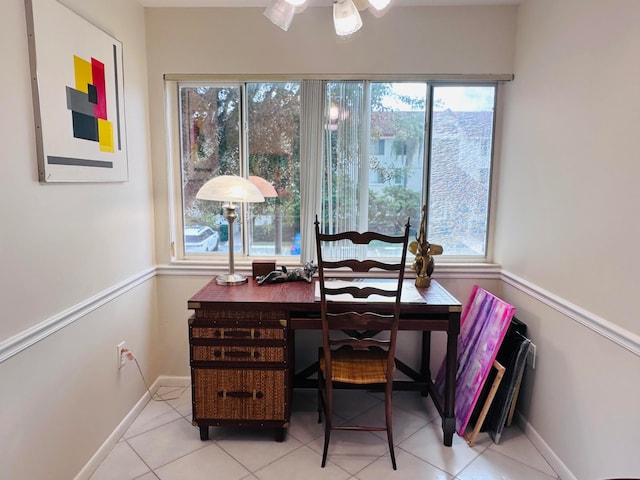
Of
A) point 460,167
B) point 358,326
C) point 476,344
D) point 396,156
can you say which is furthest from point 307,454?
point 460,167

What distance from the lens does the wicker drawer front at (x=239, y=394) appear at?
7.05ft

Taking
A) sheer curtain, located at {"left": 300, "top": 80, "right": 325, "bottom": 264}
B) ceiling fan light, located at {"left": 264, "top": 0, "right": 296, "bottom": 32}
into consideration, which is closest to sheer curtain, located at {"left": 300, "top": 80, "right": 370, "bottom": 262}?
sheer curtain, located at {"left": 300, "top": 80, "right": 325, "bottom": 264}

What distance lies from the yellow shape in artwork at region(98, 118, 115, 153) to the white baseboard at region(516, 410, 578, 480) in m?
2.69

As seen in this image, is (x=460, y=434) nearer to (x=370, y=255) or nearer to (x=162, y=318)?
(x=370, y=255)

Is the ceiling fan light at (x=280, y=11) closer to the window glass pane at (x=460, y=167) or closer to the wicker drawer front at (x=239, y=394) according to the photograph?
the window glass pane at (x=460, y=167)

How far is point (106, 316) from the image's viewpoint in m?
2.11

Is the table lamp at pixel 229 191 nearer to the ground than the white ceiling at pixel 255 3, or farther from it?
nearer to the ground

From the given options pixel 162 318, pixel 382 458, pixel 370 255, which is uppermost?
pixel 370 255

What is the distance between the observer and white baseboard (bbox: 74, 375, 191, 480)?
1944 mm

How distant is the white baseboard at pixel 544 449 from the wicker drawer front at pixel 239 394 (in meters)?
1.36

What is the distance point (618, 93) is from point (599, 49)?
0.83 feet

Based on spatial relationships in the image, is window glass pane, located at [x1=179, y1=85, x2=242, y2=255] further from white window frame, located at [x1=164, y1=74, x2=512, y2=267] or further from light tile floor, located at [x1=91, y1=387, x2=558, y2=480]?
light tile floor, located at [x1=91, y1=387, x2=558, y2=480]

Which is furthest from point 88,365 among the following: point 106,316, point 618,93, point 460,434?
point 618,93

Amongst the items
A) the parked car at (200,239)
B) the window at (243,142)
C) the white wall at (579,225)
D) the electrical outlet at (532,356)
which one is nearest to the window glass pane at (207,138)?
the window at (243,142)
